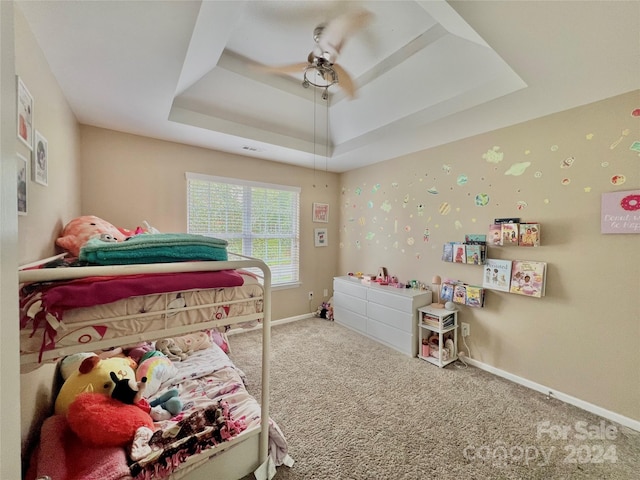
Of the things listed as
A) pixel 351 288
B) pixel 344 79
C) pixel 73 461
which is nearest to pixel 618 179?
pixel 344 79

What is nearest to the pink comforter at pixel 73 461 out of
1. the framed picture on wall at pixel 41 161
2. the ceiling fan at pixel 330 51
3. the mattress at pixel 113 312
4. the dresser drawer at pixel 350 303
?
the mattress at pixel 113 312

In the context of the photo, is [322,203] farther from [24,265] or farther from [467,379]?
[24,265]

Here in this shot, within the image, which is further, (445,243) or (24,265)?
(445,243)

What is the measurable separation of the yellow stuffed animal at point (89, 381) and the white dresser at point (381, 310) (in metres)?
2.46

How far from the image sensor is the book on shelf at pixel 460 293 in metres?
2.60

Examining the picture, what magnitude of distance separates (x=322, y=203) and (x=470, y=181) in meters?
2.14

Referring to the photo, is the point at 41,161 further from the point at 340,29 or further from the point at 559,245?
the point at 559,245

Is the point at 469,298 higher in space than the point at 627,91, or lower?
lower

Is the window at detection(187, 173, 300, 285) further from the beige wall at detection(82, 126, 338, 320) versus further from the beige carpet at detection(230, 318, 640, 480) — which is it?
the beige carpet at detection(230, 318, 640, 480)

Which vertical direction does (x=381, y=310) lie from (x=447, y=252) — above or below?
below

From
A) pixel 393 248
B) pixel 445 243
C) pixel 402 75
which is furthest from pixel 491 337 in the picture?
pixel 402 75

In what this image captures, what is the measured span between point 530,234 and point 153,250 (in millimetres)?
2747

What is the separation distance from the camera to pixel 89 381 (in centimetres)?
133

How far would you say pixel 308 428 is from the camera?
174cm
